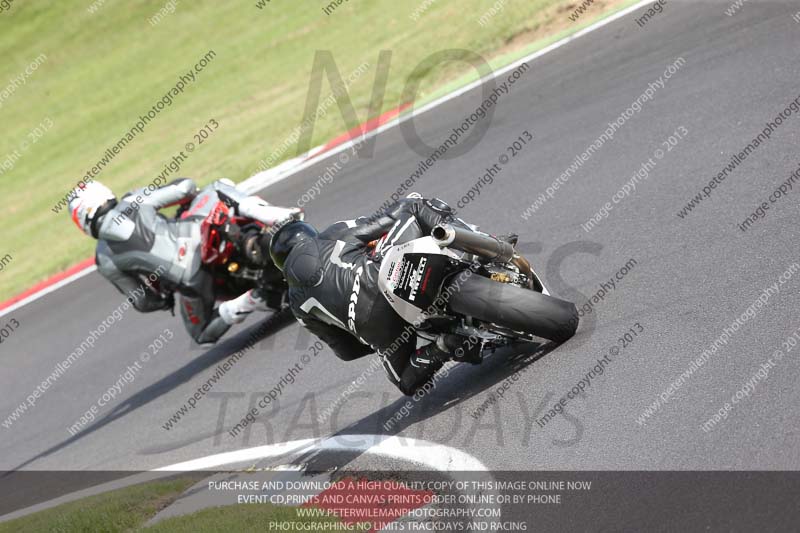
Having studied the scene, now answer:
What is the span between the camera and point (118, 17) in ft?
87.1

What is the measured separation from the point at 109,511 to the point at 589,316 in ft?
11.8

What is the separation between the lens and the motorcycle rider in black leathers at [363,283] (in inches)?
241

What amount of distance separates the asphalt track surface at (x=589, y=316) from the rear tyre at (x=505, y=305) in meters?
0.35

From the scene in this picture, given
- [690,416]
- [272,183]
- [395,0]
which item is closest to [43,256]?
[272,183]

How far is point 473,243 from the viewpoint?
5.89 meters

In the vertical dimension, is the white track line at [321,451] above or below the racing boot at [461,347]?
below

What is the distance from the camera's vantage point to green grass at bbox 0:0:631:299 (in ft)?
49.3

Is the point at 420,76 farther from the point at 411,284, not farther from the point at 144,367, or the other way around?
the point at 411,284

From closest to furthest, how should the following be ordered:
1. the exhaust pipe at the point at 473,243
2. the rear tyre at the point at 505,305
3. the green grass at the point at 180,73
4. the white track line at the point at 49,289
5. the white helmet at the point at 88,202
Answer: the exhaust pipe at the point at 473,243 < the rear tyre at the point at 505,305 < the white helmet at the point at 88,202 < the white track line at the point at 49,289 < the green grass at the point at 180,73

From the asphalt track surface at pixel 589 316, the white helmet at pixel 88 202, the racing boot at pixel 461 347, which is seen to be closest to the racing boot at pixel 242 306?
the asphalt track surface at pixel 589 316

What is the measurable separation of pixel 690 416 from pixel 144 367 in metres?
6.68

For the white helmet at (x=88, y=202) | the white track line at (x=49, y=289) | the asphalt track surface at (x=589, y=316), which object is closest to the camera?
the asphalt track surface at (x=589, y=316)

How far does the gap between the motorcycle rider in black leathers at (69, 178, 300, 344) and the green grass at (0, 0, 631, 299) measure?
5066 millimetres

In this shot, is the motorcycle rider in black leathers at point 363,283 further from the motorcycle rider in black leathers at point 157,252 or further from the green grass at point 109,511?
the motorcycle rider in black leathers at point 157,252
